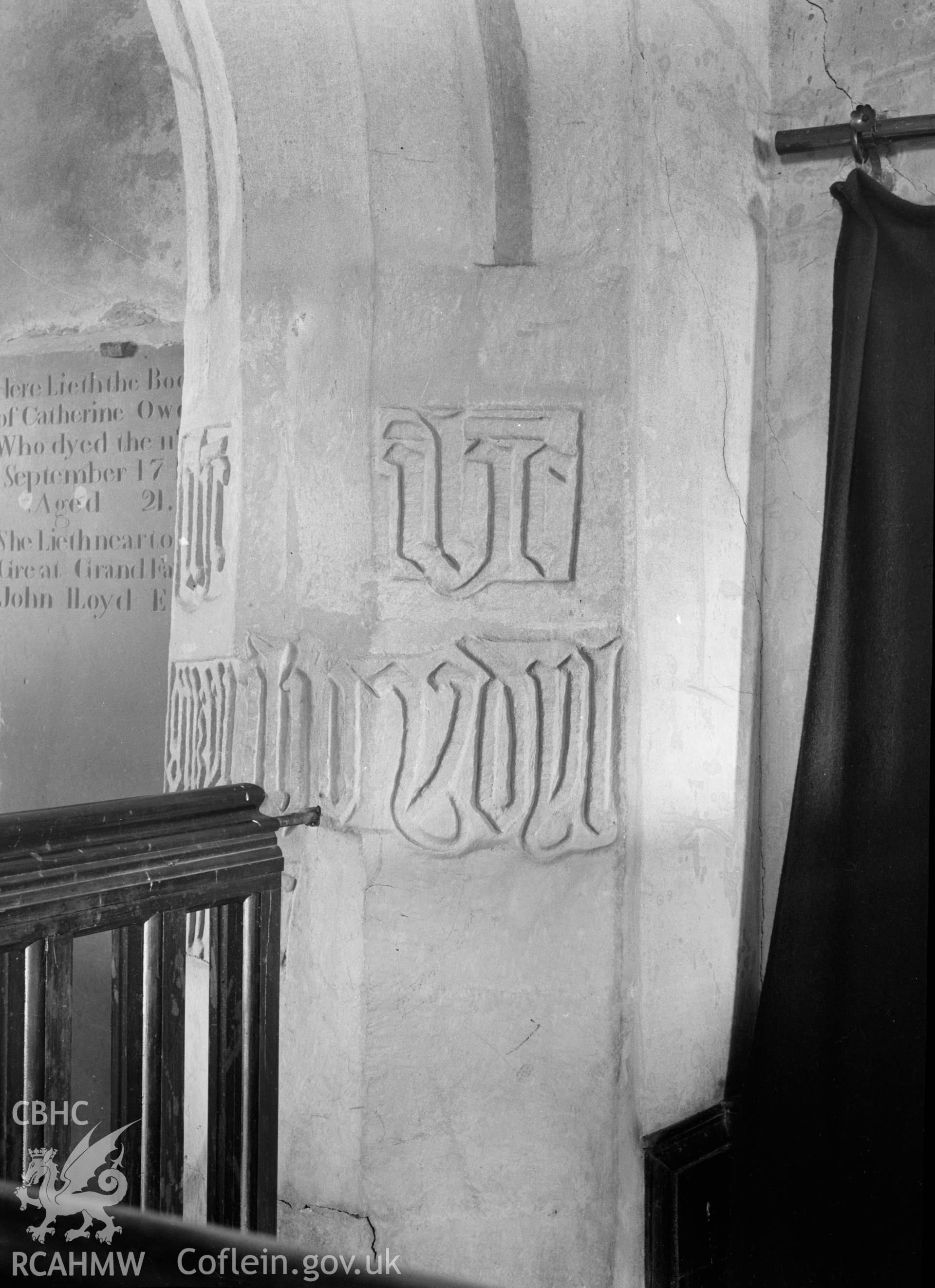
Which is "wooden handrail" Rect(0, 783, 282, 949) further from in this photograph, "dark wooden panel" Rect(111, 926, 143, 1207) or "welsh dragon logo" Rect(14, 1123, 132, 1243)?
"welsh dragon logo" Rect(14, 1123, 132, 1243)

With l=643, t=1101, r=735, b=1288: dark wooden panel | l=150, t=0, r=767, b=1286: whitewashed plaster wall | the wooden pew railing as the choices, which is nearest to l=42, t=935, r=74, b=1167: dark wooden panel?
the wooden pew railing

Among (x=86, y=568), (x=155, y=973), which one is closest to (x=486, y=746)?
(x=155, y=973)

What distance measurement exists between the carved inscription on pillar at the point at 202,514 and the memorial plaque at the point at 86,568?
0.68m

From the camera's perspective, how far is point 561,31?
5.50 feet

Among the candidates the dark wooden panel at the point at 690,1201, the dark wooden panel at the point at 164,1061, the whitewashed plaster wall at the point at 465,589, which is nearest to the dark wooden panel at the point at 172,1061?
the dark wooden panel at the point at 164,1061

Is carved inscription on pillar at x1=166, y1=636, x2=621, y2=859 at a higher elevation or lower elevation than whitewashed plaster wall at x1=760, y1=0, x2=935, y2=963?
lower

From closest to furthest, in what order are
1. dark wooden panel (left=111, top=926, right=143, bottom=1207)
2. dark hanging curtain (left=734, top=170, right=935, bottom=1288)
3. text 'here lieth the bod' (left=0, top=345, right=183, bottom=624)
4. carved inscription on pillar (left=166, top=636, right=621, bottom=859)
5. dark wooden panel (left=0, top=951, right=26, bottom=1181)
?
dark wooden panel (left=0, top=951, right=26, bottom=1181), dark wooden panel (left=111, top=926, right=143, bottom=1207), carved inscription on pillar (left=166, top=636, right=621, bottom=859), dark hanging curtain (left=734, top=170, right=935, bottom=1288), text 'here lieth the bod' (left=0, top=345, right=183, bottom=624)

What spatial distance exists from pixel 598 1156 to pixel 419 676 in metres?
0.73

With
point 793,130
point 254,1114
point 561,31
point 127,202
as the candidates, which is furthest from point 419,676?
point 127,202

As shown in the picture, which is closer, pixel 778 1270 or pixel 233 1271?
pixel 233 1271

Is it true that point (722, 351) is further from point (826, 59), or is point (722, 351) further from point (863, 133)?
point (826, 59)

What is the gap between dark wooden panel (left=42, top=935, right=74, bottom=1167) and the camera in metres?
1.15

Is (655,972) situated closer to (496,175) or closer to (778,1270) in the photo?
(778,1270)

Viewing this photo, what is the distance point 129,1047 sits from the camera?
1267 mm
